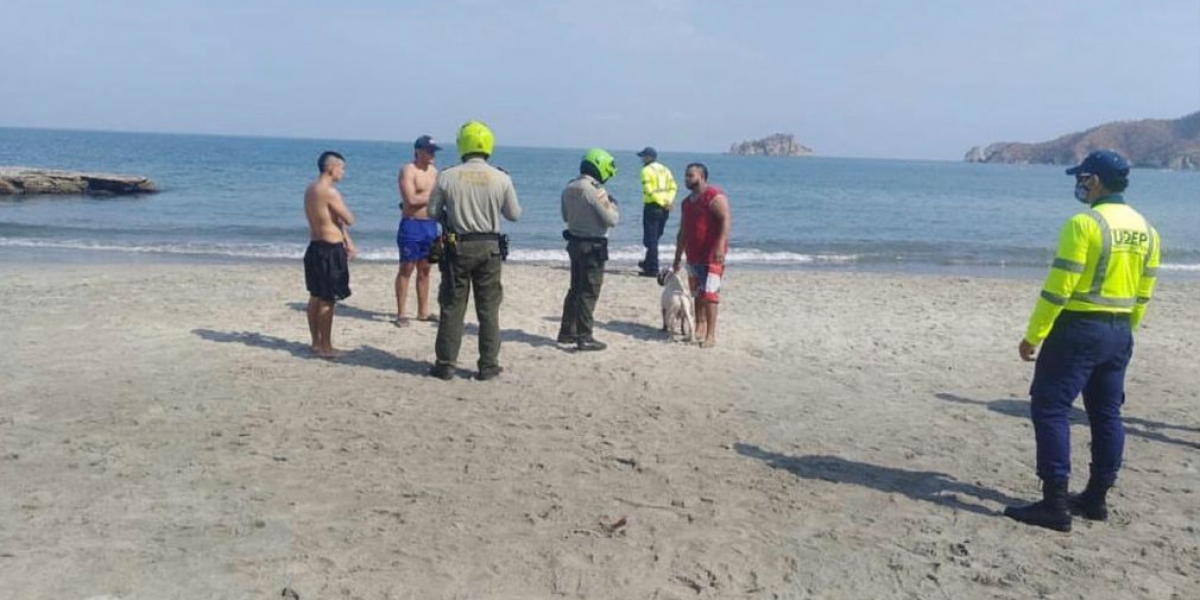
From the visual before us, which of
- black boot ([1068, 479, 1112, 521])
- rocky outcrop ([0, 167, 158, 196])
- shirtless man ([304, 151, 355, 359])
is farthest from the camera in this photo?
rocky outcrop ([0, 167, 158, 196])

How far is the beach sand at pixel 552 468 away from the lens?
13.9ft

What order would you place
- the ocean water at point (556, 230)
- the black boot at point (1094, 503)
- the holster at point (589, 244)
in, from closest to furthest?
the black boot at point (1094, 503), the holster at point (589, 244), the ocean water at point (556, 230)

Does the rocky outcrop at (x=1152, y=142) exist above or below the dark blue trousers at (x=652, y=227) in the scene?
above

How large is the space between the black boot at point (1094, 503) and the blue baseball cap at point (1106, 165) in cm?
161

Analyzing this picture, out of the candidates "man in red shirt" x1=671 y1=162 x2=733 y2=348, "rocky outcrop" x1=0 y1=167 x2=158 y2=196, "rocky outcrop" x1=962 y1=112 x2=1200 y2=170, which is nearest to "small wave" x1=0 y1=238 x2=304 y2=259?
"man in red shirt" x1=671 y1=162 x2=733 y2=348

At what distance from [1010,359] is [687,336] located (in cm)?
313

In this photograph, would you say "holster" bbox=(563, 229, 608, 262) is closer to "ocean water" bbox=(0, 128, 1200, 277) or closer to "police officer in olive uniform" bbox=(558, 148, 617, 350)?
"police officer in olive uniform" bbox=(558, 148, 617, 350)

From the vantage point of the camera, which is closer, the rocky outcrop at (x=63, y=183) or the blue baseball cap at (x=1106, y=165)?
the blue baseball cap at (x=1106, y=165)

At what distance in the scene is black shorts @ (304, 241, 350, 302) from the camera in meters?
7.76

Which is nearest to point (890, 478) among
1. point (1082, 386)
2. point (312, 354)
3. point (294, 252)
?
point (1082, 386)

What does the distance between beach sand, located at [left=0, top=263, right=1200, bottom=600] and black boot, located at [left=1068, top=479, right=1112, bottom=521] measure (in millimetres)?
104

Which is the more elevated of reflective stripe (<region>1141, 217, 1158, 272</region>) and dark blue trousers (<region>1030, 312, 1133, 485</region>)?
reflective stripe (<region>1141, 217, 1158, 272</region>)

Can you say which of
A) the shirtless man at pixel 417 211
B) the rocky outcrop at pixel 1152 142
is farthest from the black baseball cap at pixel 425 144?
the rocky outcrop at pixel 1152 142

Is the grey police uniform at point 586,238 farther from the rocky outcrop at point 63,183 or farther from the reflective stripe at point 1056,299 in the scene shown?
the rocky outcrop at point 63,183
